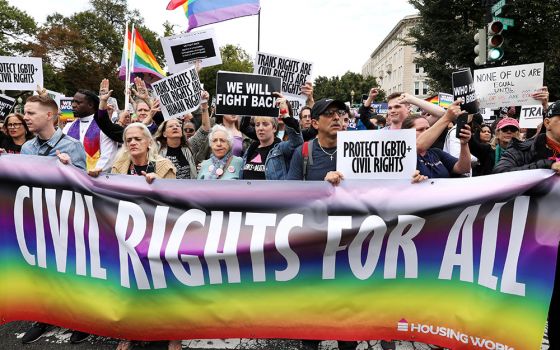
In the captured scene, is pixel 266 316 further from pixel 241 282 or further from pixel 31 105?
pixel 31 105

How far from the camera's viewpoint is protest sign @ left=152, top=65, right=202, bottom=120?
217 inches

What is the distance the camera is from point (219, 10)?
24.8ft

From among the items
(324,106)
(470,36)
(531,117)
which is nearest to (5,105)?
(324,106)

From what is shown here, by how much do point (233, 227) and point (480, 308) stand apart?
71.7 inches

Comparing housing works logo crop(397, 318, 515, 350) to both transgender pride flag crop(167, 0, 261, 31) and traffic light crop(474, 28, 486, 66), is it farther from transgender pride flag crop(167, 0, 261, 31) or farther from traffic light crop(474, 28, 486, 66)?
traffic light crop(474, 28, 486, 66)

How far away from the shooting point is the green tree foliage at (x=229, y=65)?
46.8 metres

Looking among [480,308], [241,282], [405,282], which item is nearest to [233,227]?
[241,282]

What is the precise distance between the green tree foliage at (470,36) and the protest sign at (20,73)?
18.4m

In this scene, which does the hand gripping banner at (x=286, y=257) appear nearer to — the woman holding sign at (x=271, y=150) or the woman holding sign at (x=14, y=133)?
the woman holding sign at (x=271, y=150)

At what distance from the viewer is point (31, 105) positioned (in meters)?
3.96

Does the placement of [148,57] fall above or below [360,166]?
above

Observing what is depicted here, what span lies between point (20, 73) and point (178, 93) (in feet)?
8.84

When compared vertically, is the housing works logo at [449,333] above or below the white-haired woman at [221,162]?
below

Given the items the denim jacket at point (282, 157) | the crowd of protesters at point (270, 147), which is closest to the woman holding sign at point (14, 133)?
the crowd of protesters at point (270, 147)
